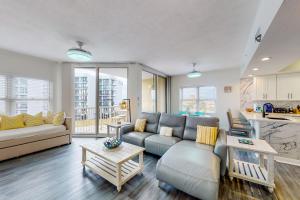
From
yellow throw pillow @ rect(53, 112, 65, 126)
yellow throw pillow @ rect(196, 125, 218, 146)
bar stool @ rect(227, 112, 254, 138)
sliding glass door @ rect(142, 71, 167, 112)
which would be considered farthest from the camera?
sliding glass door @ rect(142, 71, 167, 112)

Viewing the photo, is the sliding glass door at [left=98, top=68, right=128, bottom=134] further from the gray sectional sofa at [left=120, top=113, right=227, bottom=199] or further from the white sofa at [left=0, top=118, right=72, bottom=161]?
the gray sectional sofa at [left=120, top=113, right=227, bottom=199]

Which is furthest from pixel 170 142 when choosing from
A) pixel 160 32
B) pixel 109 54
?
pixel 109 54

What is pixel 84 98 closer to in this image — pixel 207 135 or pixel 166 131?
pixel 166 131

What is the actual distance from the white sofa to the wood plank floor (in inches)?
11.5

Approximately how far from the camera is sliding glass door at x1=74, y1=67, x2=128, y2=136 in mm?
4531

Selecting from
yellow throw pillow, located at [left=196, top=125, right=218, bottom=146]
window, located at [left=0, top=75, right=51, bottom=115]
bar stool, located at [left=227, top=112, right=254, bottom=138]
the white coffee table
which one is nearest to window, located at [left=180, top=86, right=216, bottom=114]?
bar stool, located at [left=227, top=112, right=254, bottom=138]

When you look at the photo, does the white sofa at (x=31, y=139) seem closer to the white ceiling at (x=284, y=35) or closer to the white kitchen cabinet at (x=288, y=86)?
the white ceiling at (x=284, y=35)

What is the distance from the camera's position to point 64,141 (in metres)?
3.74

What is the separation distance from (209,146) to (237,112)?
12.3 feet

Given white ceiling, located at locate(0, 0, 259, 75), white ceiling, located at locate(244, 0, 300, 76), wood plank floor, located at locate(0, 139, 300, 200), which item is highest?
white ceiling, located at locate(0, 0, 259, 75)

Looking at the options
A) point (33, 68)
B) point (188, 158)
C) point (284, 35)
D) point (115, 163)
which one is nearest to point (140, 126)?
point (115, 163)

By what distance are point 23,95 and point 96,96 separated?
2.06 m

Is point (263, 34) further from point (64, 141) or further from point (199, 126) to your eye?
point (64, 141)

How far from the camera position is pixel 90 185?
2.01m
